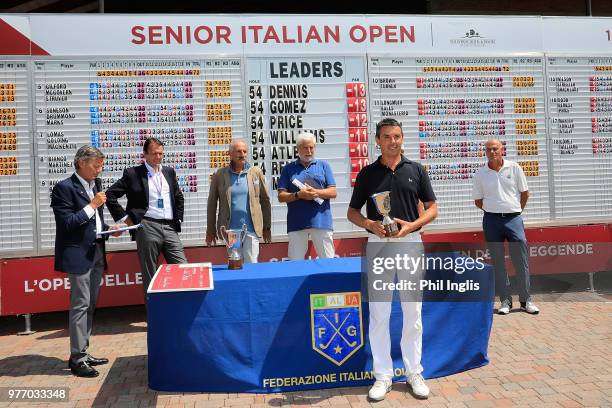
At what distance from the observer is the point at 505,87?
6750 millimetres

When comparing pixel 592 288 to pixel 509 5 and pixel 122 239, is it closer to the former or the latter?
pixel 122 239

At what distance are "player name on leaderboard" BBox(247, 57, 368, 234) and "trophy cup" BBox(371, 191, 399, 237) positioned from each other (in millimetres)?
2946

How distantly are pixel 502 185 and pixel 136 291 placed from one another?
4401mm

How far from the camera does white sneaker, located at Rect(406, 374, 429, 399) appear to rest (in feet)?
11.5

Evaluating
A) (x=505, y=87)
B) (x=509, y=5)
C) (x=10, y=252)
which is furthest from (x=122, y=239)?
(x=509, y=5)

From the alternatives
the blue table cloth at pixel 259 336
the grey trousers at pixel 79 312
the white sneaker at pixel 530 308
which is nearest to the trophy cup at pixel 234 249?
the blue table cloth at pixel 259 336

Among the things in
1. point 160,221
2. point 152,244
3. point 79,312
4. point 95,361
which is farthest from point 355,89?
point 95,361

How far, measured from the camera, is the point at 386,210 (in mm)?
3424

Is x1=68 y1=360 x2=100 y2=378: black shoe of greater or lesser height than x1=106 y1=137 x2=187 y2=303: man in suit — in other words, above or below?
below

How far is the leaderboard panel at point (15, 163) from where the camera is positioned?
18.9 ft

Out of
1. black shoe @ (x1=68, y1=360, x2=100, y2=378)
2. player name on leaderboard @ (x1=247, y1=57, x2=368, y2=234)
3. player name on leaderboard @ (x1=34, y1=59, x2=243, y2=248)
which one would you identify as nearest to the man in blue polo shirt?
player name on leaderboard @ (x1=247, y1=57, x2=368, y2=234)

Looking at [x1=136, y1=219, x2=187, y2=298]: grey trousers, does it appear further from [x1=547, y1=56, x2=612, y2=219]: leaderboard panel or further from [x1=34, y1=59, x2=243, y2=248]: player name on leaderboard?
[x1=547, y1=56, x2=612, y2=219]: leaderboard panel

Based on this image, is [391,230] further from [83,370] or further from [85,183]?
[83,370]

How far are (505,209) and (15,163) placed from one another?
5589 millimetres
